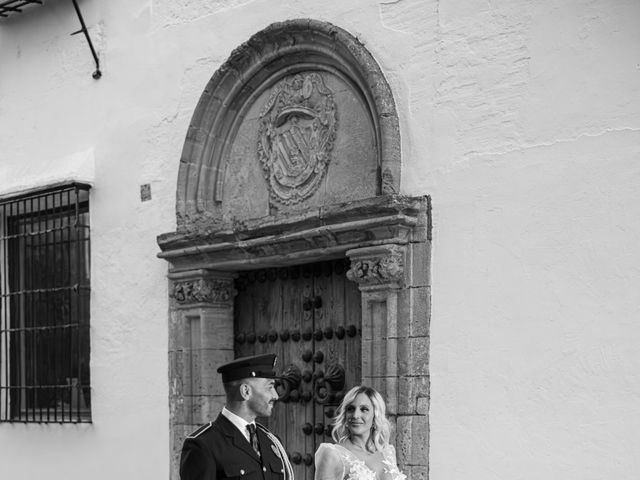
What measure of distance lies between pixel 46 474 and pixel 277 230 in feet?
9.20

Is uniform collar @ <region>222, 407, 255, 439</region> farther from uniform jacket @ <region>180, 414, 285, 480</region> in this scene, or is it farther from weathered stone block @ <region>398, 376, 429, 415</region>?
weathered stone block @ <region>398, 376, 429, 415</region>

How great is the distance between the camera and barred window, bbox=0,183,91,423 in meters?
8.39

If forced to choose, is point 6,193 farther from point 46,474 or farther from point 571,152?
point 571,152

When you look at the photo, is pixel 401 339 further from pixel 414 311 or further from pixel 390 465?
pixel 390 465

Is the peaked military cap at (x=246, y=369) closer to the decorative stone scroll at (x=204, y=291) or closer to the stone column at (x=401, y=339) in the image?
the stone column at (x=401, y=339)

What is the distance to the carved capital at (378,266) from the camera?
617 centimetres

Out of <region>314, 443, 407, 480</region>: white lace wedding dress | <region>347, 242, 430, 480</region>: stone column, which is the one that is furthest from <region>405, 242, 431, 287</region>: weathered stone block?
<region>314, 443, 407, 480</region>: white lace wedding dress

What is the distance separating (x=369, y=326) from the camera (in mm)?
6305

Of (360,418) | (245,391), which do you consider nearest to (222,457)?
(245,391)

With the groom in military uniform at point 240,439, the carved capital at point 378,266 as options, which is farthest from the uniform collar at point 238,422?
the carved capital at point 378,266

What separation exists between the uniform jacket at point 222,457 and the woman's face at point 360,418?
1.35 ft

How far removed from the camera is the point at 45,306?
28.5 ft

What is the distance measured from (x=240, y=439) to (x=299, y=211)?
231cm

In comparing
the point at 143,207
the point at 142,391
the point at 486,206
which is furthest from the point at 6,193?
the point at 486,206
